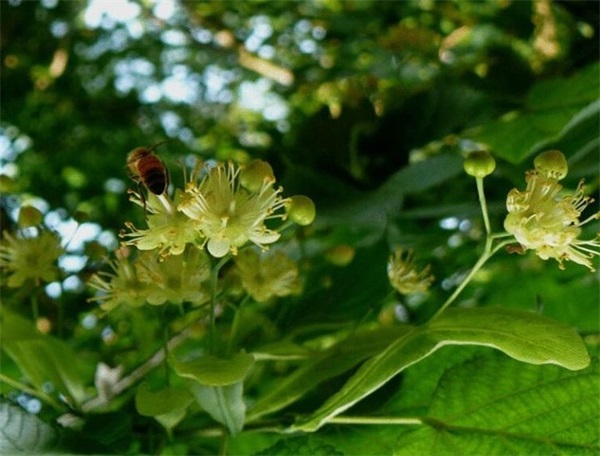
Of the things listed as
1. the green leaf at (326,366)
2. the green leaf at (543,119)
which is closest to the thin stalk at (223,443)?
the green leaf at (326,366)

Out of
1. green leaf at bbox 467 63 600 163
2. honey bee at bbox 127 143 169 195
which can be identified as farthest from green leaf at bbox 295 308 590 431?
green leaf at bbox 467 63 600 163

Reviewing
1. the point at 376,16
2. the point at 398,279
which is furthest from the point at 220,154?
the point at 398,279

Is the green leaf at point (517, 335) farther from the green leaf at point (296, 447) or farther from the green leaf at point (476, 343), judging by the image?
the green leaf at point (296, 447)

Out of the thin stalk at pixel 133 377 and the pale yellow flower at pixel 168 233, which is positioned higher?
the pale yellow flower at pixel 168 233

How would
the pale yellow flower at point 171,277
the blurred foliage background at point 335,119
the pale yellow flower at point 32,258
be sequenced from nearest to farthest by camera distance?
the pale yellow flower at point 171,277 → the pale yellow flower at point 32,258 → the blurred foliage background at point 335,119

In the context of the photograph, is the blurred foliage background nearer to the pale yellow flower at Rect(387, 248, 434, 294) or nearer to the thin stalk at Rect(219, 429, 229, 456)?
the pale yellow flower at Rect(387, 248, 434, 294)

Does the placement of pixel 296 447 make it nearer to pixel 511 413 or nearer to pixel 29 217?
pixel 511 413
